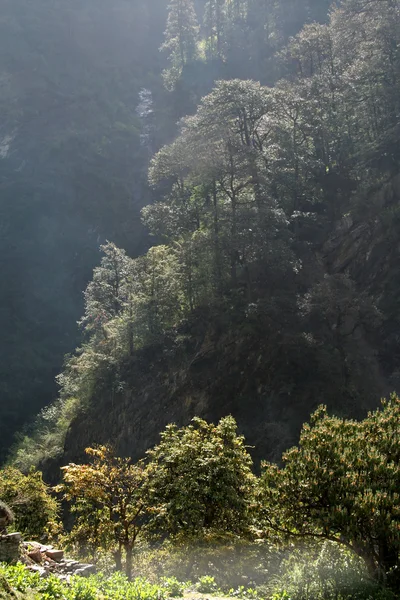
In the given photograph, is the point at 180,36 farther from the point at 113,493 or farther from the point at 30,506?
the point at 113,493

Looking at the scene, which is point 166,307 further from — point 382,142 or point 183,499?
point 183,499

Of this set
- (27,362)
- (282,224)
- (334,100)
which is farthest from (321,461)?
(27,362)

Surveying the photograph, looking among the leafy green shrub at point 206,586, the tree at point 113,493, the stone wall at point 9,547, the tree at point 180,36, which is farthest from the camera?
the tree at point 180,36

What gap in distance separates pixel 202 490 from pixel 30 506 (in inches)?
361

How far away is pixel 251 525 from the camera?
14.3m

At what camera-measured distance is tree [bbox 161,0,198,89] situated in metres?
73.6

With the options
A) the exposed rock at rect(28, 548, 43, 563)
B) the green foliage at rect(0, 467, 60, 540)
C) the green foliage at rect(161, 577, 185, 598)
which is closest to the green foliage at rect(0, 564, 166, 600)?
the green foliage at rect(161, 577, 185, 598)

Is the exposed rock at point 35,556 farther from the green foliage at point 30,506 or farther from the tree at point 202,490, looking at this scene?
the green foliage at point 30,506

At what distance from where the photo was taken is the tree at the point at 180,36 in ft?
242

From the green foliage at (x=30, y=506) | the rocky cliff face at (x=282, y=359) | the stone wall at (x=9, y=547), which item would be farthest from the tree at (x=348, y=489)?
the rocky cliff face at (x=282, y=359)

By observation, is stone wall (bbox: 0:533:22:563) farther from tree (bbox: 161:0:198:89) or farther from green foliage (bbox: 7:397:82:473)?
tree (bbox: 161:0:198:89)

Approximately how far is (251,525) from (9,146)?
235 ft

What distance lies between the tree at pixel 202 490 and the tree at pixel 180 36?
215 ft

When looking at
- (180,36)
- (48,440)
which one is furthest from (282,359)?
(180,36)
